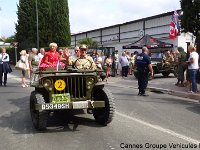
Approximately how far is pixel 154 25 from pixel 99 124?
35.5m

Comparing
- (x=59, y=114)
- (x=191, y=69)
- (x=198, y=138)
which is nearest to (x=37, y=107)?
(x=59, y=114)

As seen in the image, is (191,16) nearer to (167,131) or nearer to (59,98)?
(167,131)

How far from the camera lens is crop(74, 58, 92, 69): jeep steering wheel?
9605mm

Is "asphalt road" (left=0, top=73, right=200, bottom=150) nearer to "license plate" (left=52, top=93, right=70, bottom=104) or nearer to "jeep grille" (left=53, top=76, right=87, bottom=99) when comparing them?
"license plate" (left=52, top=93, right=70, bottom=104)

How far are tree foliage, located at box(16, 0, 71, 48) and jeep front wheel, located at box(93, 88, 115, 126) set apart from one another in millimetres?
46268

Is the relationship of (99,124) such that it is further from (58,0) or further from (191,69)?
(58,0)

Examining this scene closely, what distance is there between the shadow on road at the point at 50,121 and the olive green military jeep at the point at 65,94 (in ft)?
1.06

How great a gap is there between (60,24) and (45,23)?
2.09 metres

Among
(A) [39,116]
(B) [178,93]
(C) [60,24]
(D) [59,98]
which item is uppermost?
(C) [60,24]

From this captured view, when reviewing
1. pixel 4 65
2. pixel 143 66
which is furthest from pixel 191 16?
pixel 4 65

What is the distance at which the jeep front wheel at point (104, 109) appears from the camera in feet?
27.8

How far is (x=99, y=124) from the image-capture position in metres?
8.80

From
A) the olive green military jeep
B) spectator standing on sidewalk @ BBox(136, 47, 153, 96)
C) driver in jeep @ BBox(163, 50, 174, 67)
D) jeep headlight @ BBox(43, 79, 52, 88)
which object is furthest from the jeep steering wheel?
driver in jeep @ BBox(163, 50, 174, 67)

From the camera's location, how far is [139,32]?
150 feet
